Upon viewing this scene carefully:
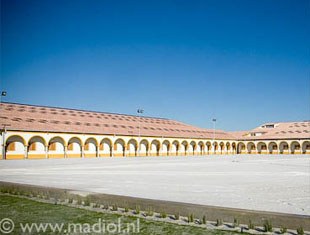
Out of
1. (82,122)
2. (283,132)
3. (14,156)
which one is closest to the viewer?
(14,156)

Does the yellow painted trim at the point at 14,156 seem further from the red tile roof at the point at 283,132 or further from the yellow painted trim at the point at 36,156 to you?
the red tile roof at the point at 283,132

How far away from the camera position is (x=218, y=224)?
5.75 m

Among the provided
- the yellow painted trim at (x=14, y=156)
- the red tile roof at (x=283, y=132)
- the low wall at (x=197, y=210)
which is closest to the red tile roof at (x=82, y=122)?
the yellow painted trim at (x=14, y=156)

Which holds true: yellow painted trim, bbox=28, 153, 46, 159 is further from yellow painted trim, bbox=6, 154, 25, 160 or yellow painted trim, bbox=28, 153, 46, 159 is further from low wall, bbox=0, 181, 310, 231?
low wall, bbox=0, 181, 310, 231

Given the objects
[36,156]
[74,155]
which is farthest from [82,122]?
[36,156]

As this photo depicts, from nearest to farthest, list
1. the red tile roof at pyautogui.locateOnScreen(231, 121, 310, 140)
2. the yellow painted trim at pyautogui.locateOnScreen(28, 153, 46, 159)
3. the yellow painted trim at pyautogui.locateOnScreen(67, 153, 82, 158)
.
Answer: the yellow painted trim at pyautogui.locateOnScreen(28, 153, 46, 159)
the yellow painted trim at pyautogui.locateOnScreen(67, 153, 82, 158)
the red tile roof at pyautogui.locateOnScreen(231, 121, 310, 140)

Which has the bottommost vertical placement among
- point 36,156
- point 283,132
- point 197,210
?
point 197,210

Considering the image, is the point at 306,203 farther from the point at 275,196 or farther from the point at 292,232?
the point at 292,232

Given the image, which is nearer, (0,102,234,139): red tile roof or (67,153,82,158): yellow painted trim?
(0,102,234,139): red tile roof

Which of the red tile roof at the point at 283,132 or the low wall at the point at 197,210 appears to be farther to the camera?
the red tile roof at the point at 283,132

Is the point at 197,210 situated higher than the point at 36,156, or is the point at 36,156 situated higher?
the point at 36,156

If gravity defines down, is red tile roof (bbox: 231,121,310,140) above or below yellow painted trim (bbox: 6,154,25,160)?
above

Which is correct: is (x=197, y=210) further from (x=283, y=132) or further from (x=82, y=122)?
(x=283, y=132)

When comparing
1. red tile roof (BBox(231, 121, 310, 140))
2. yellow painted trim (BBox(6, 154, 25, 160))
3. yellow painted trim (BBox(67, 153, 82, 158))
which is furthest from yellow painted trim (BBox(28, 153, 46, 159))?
red tile roof (BBox(231, 121, 310, 140))
